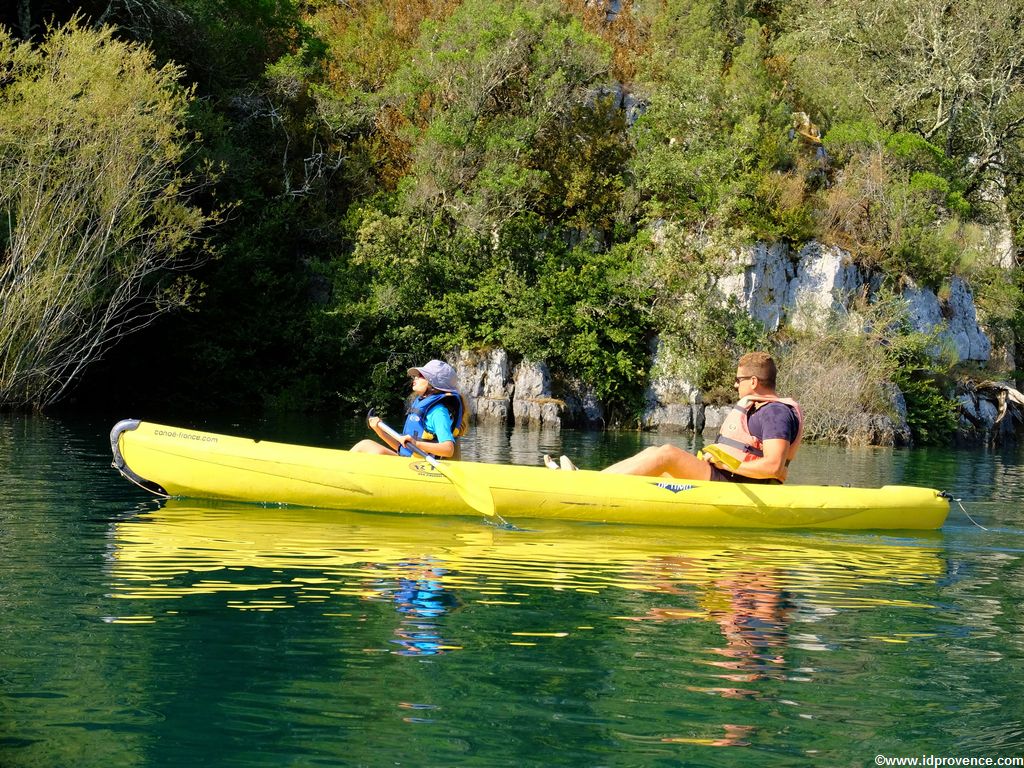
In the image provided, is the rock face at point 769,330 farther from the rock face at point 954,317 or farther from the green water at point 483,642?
the green water at point 483,642

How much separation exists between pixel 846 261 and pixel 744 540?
1731 cm

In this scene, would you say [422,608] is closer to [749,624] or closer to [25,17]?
[749,624]

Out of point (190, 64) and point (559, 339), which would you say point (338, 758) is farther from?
point (190, 64)

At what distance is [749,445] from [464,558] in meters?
2.68

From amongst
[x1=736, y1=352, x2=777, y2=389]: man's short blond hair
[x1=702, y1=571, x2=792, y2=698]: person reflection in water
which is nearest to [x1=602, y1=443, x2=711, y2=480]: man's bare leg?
[x1=736, y1=352, x2=777, y2=389]: man's short blond hair

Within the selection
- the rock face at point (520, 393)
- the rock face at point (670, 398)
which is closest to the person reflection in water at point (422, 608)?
the rock face at point (520, 393)

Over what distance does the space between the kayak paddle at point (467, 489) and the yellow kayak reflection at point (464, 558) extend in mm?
164

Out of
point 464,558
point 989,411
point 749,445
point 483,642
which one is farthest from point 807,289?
point 483,642

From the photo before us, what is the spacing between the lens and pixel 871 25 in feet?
95.2

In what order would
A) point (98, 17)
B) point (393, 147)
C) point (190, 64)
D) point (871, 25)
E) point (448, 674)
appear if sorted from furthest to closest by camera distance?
point (871, 25)
point (393, 147)
point (190, 64)
point (98, 17)
point (448, 674)

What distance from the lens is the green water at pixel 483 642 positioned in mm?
4012

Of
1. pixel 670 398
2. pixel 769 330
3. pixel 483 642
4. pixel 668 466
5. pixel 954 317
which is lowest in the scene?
pixel 483 642

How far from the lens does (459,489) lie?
344 inches

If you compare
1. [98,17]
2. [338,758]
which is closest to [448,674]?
[338,758]
